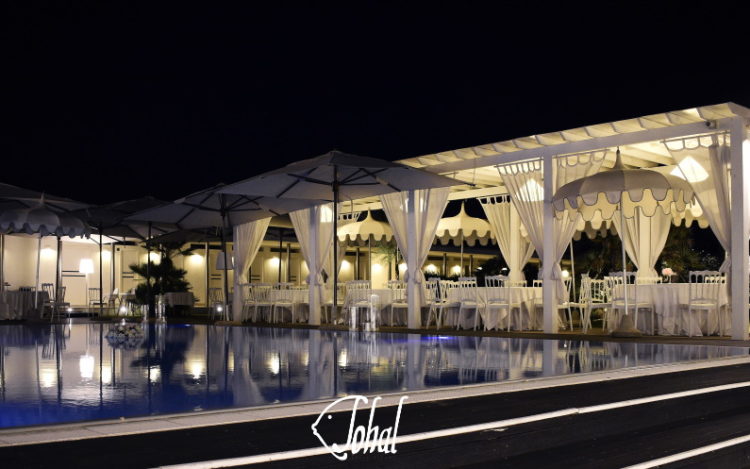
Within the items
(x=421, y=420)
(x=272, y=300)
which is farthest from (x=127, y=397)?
(x=272, y=300)

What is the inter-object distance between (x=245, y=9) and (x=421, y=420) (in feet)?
Result: 119

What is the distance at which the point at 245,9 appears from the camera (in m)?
37.5

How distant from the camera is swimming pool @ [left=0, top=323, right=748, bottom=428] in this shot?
13.4 feet

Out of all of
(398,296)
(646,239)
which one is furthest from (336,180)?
(646,239)

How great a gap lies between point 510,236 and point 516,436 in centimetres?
1220

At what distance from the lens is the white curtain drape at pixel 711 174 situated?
10367 millimetres

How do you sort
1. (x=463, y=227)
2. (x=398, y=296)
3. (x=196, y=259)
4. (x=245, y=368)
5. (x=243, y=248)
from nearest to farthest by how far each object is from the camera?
(x=245, y=368) < (x=398, y=296) < (x=463, y=227) < (x=243, y=248) < (x=196, y=259)

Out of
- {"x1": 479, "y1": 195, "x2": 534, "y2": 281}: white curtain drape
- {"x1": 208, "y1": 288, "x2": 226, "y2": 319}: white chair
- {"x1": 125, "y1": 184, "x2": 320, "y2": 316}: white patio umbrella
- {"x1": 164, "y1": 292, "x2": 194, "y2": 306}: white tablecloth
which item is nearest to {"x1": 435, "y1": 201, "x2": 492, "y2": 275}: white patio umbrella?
{"x1": 479, "y1": 195, "x2": 534, "y2": 281}: white curtain drape

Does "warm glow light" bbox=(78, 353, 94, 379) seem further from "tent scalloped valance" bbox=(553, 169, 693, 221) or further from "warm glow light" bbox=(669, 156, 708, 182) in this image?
"warm glow light" bbox=(669, 156, 708, 182)

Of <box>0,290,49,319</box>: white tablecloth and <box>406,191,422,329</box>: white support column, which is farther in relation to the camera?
<box>0,290,49,319</box>: white tablecloth

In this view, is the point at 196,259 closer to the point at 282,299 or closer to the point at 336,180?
the point at 282,299

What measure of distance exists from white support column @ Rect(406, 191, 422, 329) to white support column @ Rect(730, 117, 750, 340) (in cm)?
518

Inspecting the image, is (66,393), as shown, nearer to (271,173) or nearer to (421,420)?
(421,420)

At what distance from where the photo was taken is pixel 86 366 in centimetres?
621
